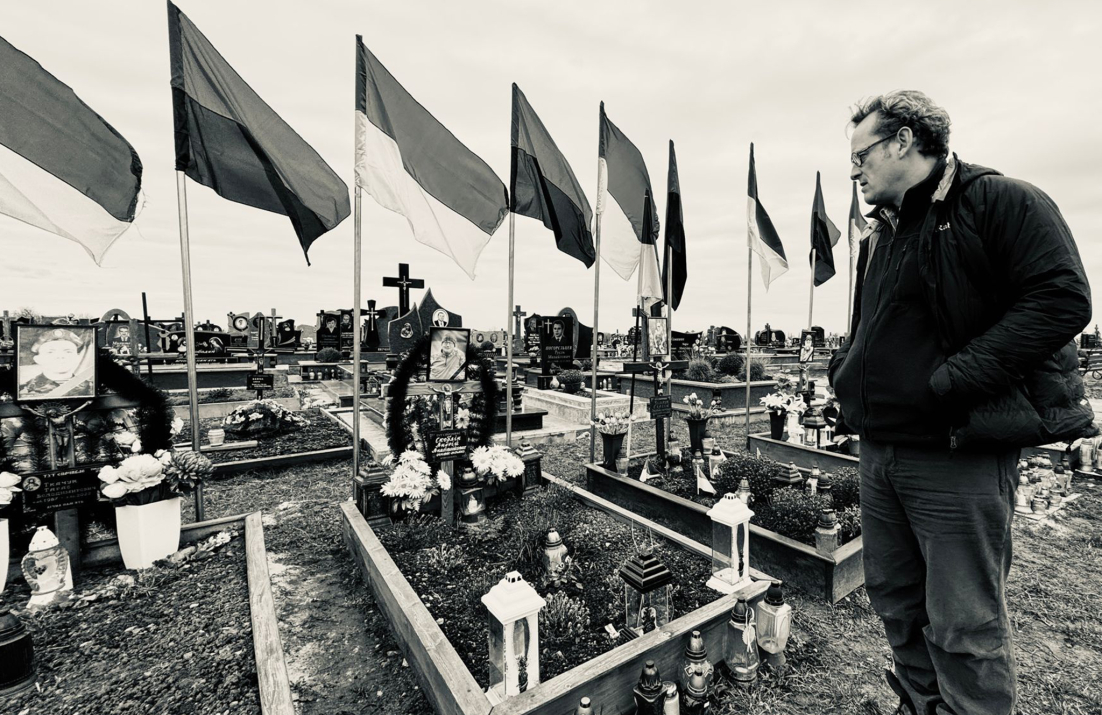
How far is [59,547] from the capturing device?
351cm

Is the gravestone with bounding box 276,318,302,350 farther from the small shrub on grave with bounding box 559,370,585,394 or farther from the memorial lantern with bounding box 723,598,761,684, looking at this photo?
the memorial lantern with bounding box 723,598,761,684

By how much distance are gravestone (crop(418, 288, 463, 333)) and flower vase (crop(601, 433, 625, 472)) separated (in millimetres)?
6314

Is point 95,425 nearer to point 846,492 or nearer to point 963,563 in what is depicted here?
point 963,563

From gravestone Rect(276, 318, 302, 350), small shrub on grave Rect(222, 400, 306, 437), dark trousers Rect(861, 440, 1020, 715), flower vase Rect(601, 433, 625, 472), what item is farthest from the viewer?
gravestone Rect(276, 318, 302, 350)

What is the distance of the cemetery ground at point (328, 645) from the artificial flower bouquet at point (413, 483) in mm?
721

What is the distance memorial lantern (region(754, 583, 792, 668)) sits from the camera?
2.96 metres

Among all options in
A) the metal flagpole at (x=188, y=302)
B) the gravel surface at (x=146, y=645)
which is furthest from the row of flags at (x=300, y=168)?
the gravel surface at (x=146, y=645)

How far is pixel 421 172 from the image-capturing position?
549 centimetres

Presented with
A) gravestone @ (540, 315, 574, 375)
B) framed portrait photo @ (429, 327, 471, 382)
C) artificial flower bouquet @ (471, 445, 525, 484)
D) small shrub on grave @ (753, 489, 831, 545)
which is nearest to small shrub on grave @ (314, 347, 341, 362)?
gravestone @ (540, 315, 574, 375)

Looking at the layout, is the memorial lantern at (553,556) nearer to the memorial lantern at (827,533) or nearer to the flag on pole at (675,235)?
the memorial lantern at (827,533)

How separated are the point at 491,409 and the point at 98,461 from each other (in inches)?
133

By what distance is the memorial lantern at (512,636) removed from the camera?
238 cm

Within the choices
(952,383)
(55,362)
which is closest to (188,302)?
(55,362)

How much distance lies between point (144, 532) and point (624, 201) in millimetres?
6704
